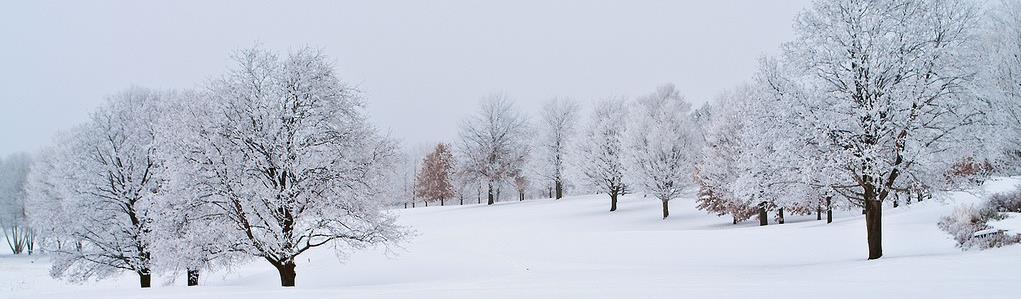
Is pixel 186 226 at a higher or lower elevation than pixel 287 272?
higher

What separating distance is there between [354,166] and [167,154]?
4921mm

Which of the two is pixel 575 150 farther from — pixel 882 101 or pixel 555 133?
pixel 882 101

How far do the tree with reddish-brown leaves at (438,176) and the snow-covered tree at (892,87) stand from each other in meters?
48.9

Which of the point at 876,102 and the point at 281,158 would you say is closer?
the point at 876,102

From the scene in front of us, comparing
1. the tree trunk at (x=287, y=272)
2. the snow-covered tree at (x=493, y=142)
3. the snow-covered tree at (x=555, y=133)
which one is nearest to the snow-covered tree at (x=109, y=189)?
the tree trunk at (x=287, y=272)

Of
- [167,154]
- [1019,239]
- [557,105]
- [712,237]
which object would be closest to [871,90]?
[1019,239]

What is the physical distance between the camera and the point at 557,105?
195 feet

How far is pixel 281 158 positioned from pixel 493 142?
3950cm

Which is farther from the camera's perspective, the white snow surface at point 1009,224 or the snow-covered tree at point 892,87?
the white snow surface at point 1009,224

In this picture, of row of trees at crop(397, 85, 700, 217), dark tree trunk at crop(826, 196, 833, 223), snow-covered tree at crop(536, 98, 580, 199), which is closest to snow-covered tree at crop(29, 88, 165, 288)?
dark tree trunk at crop(826, 196, 833, 223)

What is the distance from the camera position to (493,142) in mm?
54094

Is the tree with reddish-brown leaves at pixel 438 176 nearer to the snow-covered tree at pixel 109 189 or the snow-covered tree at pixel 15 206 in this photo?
the snow-covered tree at pixel 15 206

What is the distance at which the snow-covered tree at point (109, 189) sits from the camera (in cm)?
2081

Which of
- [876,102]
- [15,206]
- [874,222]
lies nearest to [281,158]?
[876,102]
